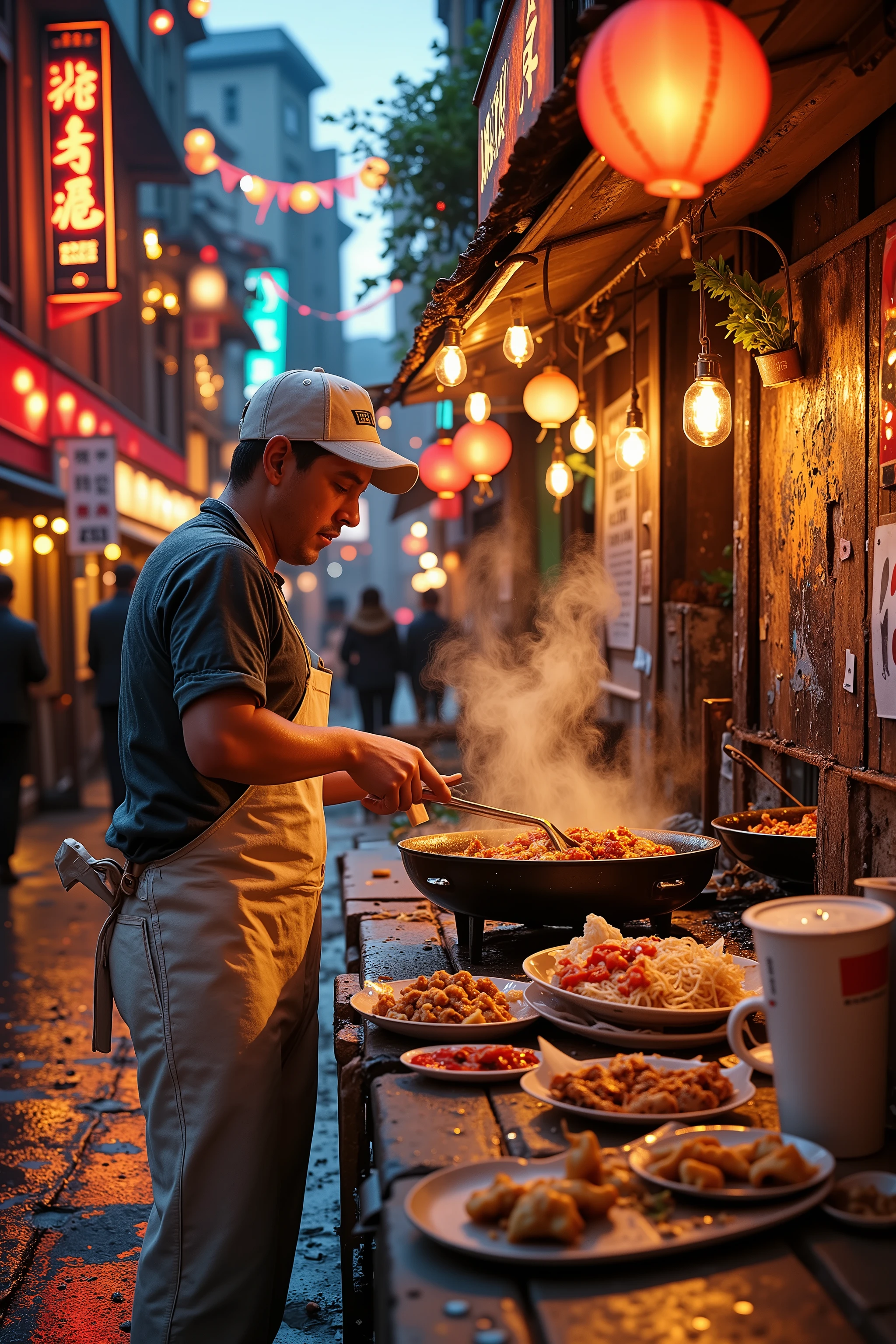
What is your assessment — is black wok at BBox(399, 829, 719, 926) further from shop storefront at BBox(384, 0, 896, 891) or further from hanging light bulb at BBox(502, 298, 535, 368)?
hanging light bulb at BBox(502, 298, 535, 368)

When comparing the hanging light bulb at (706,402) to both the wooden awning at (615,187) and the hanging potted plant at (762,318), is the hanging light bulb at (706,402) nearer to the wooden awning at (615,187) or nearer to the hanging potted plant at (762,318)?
the hanging potted plant at (762,318)

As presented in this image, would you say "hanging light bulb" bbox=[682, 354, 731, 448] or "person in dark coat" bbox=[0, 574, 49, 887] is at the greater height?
"hanging light bulb" bbox=[682, 354, 731, 448]

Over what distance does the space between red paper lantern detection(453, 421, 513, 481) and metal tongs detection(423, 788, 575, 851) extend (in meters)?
3.84

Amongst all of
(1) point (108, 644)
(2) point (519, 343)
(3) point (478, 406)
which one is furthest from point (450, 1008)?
(1) point (108, 644)

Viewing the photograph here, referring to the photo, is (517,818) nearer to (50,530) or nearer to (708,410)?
(708,410)

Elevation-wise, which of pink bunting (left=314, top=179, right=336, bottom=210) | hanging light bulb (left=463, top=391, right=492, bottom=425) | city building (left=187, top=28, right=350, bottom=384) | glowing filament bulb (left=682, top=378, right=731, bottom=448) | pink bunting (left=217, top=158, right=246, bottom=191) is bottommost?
glowing filament bulb (left=682, top=378, right=731, bottom=448)

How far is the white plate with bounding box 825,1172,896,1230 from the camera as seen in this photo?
1.75 m

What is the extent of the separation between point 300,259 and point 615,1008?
194 feet

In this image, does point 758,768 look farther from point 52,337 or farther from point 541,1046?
point 52,337

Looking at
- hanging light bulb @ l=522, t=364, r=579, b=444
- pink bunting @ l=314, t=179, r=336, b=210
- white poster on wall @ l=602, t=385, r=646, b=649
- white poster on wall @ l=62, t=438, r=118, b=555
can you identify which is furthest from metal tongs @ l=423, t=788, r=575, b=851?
white poster on wall @ l=62, t=438, r=118, b=555

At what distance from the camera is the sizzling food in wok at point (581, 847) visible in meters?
3.57

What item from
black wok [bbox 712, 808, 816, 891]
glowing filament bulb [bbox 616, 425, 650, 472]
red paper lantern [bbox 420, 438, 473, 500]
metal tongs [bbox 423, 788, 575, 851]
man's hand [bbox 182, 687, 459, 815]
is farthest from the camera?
red paper lantern [bbox 420, 438, 473, 500]

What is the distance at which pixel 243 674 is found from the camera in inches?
99.4

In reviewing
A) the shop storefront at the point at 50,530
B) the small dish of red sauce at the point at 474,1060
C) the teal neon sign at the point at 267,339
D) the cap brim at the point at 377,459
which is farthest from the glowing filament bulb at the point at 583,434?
the teal neon sign at the point at 267,339
